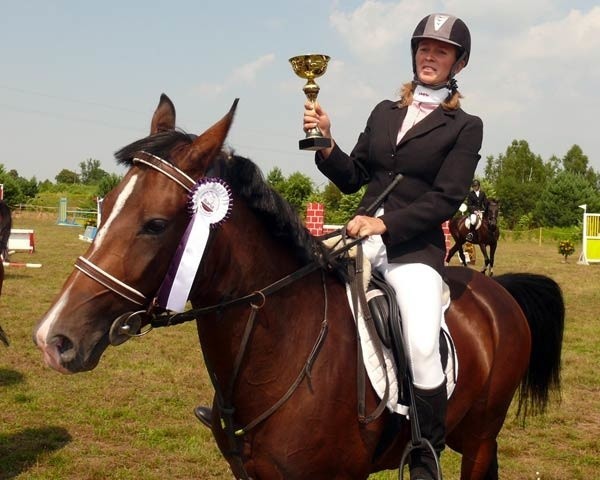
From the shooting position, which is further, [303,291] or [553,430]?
[553,430]

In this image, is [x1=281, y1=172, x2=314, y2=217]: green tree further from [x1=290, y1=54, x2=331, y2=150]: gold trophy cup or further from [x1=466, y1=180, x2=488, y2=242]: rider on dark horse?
[x1=290, y1=54, x2=331, y2=150]: gold trophy cup

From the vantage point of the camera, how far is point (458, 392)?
355 centimetres

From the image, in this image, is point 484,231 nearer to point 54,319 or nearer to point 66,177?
point 54,319

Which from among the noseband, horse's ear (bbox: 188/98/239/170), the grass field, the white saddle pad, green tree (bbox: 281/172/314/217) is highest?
green tree (bbox: 281/172/314/217)

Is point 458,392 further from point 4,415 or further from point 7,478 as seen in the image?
point 4,415

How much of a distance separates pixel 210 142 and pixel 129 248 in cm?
51

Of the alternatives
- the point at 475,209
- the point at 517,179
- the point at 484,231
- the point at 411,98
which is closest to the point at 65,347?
the point at 411,98

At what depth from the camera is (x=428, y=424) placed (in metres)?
3.12

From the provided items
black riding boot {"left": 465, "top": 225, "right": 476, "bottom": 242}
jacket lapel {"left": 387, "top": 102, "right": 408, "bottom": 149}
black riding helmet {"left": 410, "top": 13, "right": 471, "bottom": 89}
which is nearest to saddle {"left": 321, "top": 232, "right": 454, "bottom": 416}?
jacket lapel {"left": 387, "top": 102, "right": 408, "bottom": 149}

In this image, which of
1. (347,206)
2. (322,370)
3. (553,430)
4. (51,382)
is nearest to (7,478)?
(51,382)

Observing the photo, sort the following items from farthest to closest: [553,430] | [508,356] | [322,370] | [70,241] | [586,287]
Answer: [70,241], [586,287], [553,430], [508,356], [322,370]

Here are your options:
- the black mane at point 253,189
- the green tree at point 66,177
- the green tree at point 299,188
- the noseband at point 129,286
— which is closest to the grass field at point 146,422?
the black mane at point 253,189

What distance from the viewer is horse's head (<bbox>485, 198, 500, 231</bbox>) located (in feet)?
72.6

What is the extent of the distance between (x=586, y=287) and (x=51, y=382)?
47.2 feet
